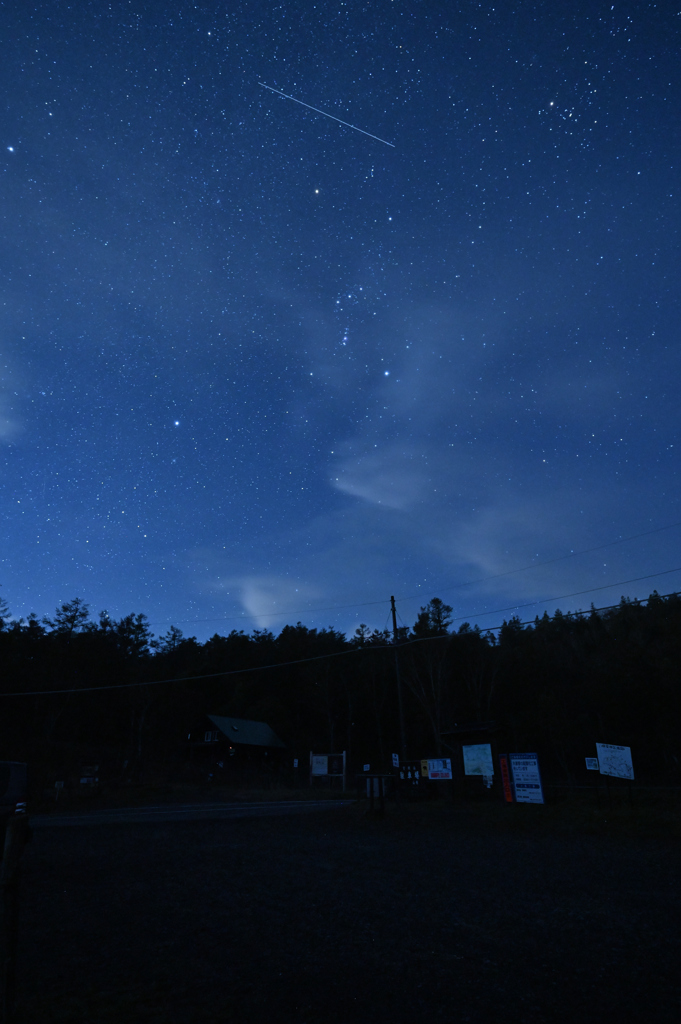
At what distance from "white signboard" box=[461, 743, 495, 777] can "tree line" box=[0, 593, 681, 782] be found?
526 inches

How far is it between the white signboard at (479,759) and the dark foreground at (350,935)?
1133cm

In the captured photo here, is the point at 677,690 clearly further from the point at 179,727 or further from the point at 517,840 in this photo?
the point at 179,727

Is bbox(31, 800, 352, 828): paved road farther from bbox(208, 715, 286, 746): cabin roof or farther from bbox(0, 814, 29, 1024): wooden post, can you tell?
bbox(208, 715, 286, 746): cabin roof

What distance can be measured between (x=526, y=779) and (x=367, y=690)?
148ft

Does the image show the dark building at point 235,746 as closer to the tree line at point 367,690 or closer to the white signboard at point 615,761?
the tree line at point 367,690

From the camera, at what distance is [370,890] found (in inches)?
351

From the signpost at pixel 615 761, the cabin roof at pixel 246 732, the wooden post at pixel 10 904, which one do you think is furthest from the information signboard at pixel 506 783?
the cabin roof at pixel 246 732

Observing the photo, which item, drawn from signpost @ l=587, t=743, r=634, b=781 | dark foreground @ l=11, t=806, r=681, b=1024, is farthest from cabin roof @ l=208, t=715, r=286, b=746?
dark foreground @ l=11, t=806, r=681, b=1024

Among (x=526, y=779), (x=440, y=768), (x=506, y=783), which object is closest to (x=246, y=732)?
(x=440, y=768)

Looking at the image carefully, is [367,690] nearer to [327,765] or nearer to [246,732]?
[246,732]

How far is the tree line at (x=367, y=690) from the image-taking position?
43.5m

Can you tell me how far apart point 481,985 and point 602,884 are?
553cm

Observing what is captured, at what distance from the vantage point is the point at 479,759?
24.5m

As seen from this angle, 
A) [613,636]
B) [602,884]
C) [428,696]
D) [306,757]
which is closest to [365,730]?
[306,757]
